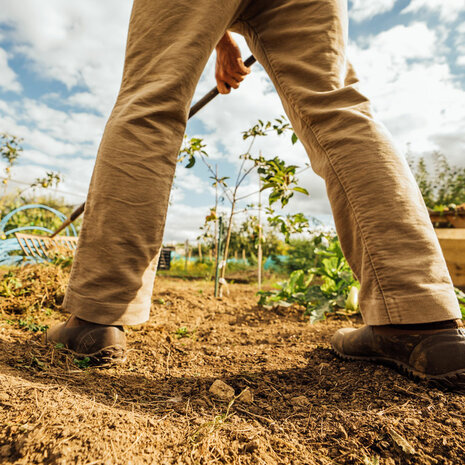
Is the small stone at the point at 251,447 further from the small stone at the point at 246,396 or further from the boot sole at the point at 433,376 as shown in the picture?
the boot sole at the point at 433,376

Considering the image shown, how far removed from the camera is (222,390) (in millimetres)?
946

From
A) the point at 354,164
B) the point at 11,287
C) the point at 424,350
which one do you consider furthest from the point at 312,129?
the point at 11,287

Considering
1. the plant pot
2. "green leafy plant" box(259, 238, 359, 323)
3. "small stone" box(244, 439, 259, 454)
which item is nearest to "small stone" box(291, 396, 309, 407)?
"small stone" box(244, 439, 259, 454)

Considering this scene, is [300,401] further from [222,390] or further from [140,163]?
[140,163]

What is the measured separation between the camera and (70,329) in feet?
3.58

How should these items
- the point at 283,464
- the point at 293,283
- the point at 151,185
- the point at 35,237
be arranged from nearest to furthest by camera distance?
the point at 283,464 → the point at 151,185 → the point at 293,283 → the point at 35,237

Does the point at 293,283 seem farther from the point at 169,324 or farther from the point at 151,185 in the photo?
the point at 151,185

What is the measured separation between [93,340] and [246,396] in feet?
1.70

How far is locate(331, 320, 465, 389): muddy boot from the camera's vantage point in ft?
2.88

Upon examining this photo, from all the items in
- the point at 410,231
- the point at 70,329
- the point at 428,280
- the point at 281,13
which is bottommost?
the point at 70,329

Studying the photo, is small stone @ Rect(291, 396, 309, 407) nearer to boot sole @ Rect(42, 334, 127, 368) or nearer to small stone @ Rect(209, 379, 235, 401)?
small stone @ Rect(209, 379, 235, 401)

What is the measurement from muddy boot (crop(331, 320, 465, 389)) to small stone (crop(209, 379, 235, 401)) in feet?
1.59

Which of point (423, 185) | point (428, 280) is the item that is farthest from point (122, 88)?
point (423, 185)

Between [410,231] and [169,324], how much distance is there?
1.42 m
